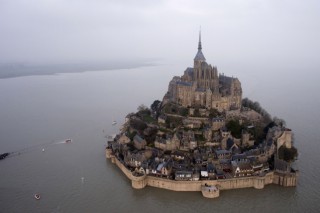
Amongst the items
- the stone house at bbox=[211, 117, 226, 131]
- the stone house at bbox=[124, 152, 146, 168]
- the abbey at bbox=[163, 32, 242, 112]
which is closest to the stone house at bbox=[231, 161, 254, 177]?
the stone house at bbox=[211, 117, 226, 131]

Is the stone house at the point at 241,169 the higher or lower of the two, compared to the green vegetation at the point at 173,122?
lower

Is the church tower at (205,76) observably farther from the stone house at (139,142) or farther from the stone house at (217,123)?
the stone house at (139,142)

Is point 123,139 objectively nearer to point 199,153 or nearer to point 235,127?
point 199,153

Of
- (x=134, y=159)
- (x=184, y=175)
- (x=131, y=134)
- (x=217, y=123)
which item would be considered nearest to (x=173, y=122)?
(x=217, y=123)

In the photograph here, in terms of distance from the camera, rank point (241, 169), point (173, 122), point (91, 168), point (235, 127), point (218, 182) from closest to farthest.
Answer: point (218, 182)
point (241, 169)
point (91, 168)
point (235, 127)
point (173, 122)

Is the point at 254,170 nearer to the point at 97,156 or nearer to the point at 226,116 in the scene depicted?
the point at 226,116

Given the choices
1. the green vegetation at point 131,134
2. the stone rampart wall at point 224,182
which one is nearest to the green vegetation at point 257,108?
the stone rampart wall at point 224,182
